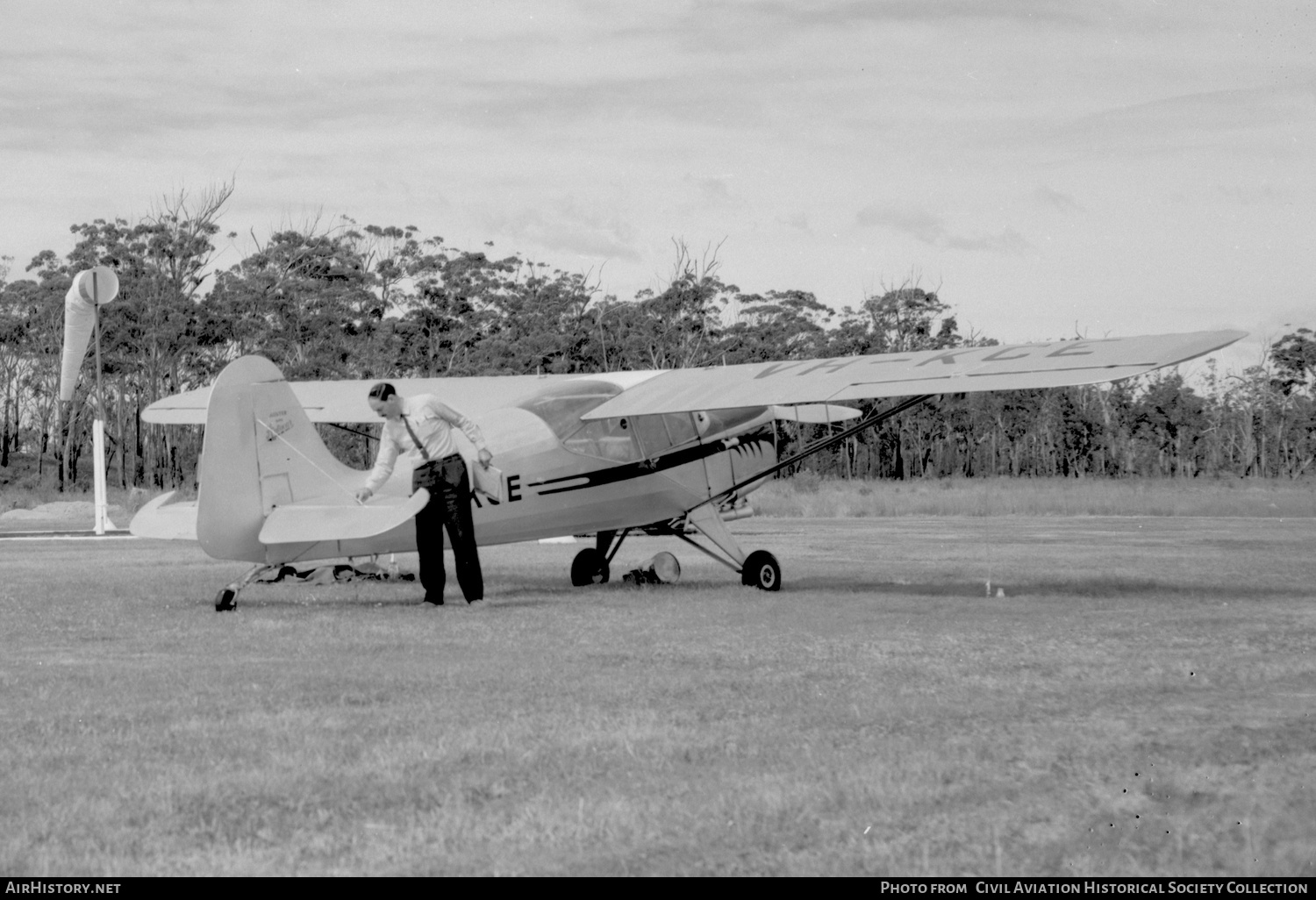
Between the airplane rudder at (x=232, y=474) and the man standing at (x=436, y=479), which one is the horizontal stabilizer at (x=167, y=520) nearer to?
the airplane rudder at (x=232, y=474)

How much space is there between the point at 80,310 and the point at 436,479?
772 inches

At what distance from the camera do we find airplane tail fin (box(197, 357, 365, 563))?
433 inches

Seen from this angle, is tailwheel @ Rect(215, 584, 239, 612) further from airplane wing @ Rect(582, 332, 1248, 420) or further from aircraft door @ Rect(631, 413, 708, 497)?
aircraft door @ Rect(631, 413, 708, 497)

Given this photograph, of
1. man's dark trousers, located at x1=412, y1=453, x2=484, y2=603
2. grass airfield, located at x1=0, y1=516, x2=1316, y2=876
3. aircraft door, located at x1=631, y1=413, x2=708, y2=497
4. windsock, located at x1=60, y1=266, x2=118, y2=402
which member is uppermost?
windsock, located at x1=60, y1=266, x2=118, y2=402

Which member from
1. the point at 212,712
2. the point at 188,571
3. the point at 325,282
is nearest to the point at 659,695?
the point at 212,712

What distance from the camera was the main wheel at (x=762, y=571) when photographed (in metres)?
13.9

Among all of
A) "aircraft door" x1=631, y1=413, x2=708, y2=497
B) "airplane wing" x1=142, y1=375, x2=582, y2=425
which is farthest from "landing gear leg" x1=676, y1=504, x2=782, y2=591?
"airplane wing" x1=142, y1=375, x2=582, y2=425

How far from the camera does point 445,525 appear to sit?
11625mm

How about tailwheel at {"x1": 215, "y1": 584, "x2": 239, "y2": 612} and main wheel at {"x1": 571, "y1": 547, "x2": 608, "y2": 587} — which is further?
main wheel at {"x1": 571, "y1": 547, "x2": 608, "y2": 587}

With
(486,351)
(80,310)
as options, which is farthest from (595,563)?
(486,351)

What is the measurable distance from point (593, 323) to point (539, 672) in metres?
60.5

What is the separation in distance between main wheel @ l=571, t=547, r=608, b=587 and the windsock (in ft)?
49.2

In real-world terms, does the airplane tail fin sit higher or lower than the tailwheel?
higher
